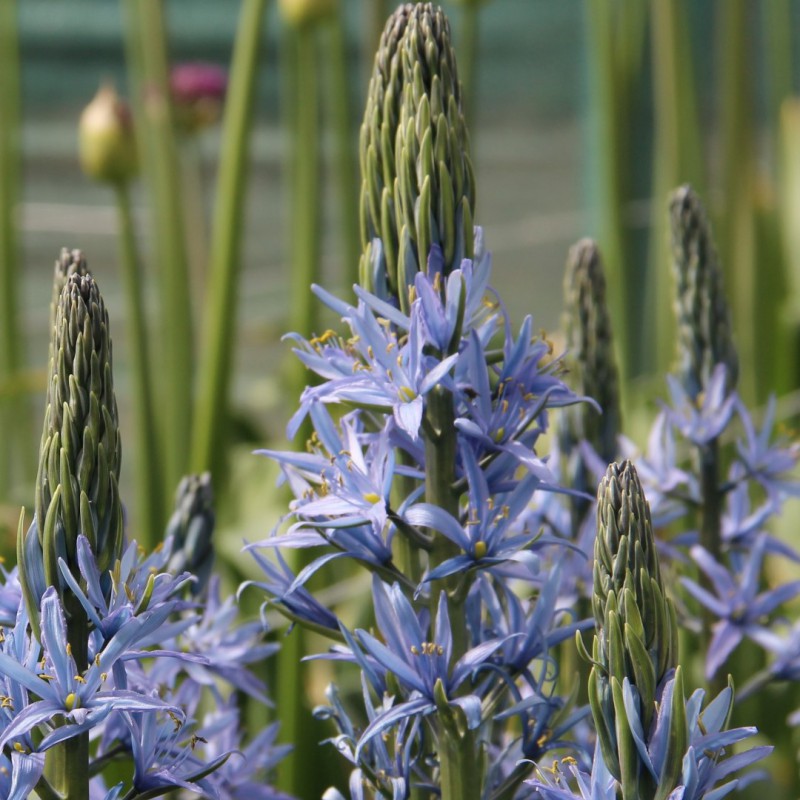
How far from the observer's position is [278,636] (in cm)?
156

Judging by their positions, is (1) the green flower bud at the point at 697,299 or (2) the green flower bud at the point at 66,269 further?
(1) the green flower bud at the point at 697,299

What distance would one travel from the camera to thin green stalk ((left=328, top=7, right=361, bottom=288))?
180cm

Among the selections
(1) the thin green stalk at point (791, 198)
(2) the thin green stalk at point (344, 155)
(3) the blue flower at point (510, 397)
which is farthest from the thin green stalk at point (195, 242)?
(3) the blue flower at point (510, 397)

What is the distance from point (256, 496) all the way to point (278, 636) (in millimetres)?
460

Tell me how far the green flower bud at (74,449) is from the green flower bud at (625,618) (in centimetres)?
24

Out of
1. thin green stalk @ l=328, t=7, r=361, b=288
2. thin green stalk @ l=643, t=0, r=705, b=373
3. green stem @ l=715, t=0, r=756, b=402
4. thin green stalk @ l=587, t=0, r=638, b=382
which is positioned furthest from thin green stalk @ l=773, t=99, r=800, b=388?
thin green stalk @ l=328, t=7, r=361, b=288

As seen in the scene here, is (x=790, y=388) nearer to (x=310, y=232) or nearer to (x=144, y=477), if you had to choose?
(x=310, y=232)

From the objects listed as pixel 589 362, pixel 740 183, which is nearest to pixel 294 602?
pixel 589 362

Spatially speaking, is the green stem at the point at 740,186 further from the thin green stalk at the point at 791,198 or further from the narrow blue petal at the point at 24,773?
the narrow blue petal at the point at 24,773

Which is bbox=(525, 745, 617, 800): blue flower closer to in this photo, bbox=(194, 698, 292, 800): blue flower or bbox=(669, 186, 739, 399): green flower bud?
bbox=(194, 698, 292, 800): blue flower

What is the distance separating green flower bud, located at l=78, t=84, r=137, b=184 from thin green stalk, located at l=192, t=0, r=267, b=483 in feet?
0.61

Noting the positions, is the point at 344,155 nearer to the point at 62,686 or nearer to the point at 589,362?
the point at 589,362

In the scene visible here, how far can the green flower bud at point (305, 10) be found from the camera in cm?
151

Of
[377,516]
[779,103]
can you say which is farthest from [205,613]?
[779,103]
